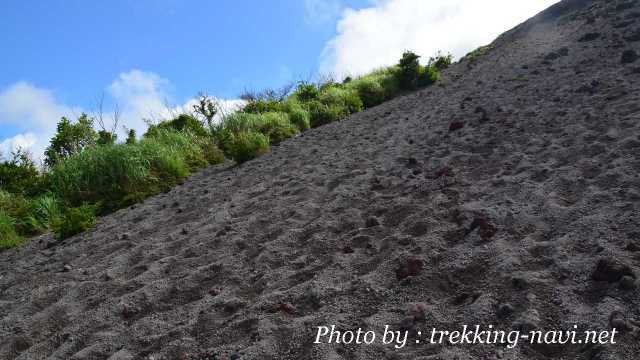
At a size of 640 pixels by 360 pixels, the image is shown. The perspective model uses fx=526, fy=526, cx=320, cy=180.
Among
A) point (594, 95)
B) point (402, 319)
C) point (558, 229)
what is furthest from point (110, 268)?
point (594, 95)

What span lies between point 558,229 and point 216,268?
2385 millimetres

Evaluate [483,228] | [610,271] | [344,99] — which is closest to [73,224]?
[483,228]

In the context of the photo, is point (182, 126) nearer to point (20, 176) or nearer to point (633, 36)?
point (20, 176)

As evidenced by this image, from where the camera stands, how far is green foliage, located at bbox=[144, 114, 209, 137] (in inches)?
398

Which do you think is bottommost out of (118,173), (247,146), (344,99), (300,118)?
(247,146)

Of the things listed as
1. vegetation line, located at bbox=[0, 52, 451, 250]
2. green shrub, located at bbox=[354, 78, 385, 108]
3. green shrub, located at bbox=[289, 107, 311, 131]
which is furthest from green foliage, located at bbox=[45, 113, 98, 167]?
green shrub, located at bbox=[354, 78, 385, 108]

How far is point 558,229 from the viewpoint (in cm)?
327

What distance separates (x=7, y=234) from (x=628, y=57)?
7949 mm

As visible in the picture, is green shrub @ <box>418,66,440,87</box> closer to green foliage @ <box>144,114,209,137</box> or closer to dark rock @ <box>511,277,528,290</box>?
green foliage @ <box>144,114,209,137</box>

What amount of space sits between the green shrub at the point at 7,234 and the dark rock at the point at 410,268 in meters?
5.30

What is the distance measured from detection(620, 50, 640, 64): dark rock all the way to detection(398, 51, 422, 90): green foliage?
17.7 feet

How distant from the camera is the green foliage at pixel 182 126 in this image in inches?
398

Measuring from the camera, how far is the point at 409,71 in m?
11.7

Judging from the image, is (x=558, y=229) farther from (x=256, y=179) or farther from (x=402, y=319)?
(x=256, y=179)
